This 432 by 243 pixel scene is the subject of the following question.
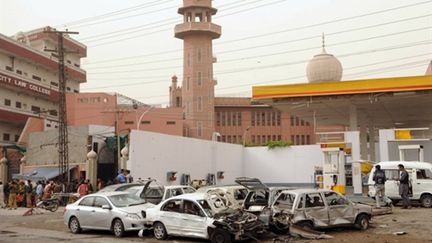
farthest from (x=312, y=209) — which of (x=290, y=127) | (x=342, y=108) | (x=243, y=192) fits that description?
(x=290, y=127)

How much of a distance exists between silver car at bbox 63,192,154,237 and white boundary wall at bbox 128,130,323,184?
12.4 metres

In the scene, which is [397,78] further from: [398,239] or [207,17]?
[207,17]

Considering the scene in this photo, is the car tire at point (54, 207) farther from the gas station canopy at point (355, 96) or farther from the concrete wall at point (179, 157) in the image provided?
the gas station canopy at point (355, 96)

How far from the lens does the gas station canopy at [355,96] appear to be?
31922mm

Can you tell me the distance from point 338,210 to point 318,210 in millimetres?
745

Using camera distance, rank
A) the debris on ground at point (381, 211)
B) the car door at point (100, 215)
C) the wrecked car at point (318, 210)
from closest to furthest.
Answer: the wrecked car at point (318, 210) < the car door at point (100, 215) < the debris on ground at point (381, 211)

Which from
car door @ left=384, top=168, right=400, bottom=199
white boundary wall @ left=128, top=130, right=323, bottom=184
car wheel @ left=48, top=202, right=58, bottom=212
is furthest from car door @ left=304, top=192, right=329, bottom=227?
car wheel @ left=48, top=202, right=58, bottom=212

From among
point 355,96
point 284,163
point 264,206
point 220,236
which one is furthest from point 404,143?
point 220,236

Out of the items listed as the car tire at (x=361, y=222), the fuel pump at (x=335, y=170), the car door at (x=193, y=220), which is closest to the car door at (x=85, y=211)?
the car door at (x=193, y=220)

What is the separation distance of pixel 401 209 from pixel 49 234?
45.7 ft

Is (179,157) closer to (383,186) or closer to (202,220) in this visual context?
(383,186)

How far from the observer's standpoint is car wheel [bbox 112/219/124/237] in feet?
58.4

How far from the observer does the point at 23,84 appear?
6322cm

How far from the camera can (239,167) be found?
47.2 meters
